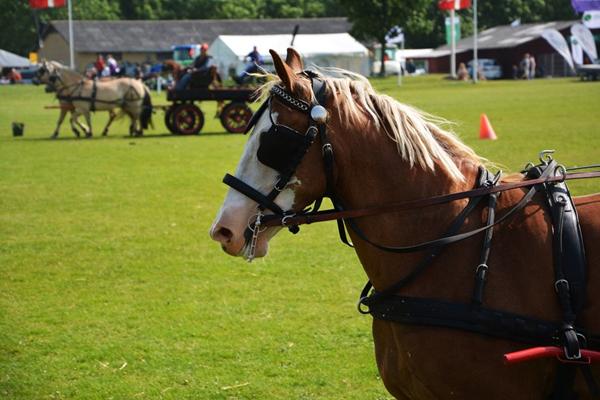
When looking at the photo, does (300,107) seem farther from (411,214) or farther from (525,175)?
(525,175)

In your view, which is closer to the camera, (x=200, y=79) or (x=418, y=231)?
(x=418, y=231)

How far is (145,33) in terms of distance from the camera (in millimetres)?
94562

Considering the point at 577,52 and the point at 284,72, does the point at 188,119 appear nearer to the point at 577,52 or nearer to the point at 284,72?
the point at 284,72

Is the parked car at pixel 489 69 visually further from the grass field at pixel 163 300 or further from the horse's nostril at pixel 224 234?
the horse's nostril at pixel 224 234

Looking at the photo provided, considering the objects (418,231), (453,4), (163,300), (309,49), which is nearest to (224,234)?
(418,231)

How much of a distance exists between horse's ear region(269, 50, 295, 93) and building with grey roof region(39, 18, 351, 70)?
89.6 metres

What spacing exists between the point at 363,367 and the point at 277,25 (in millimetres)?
91059

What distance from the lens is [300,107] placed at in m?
3.52

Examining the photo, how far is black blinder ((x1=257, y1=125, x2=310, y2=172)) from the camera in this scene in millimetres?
3488

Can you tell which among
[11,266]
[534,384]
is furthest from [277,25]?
[534,384]

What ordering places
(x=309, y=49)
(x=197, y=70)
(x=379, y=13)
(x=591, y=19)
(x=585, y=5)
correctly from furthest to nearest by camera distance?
1. (x=379, y=13)
2. (x=309, y=49)
3. (x=591, y=19)
4. (x=585, y=5)
5. (x=197, y=70)

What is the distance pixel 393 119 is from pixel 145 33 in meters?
94.6

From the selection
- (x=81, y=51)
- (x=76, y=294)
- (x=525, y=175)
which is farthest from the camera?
(x=81, y=51)

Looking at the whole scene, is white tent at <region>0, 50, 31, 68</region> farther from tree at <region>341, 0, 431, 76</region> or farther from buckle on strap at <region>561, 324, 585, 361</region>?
buckle on strap at <region>561, 324, 585, 361</region>
